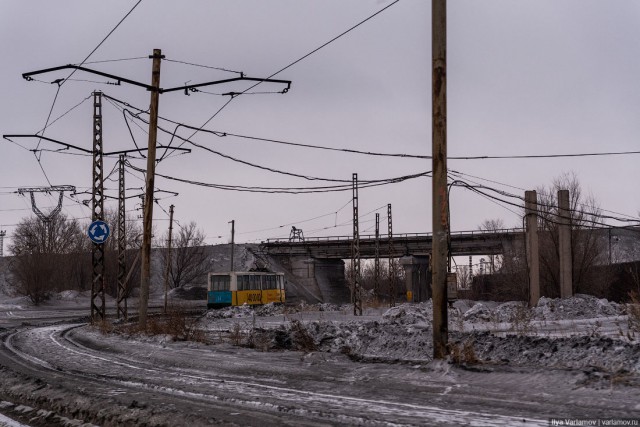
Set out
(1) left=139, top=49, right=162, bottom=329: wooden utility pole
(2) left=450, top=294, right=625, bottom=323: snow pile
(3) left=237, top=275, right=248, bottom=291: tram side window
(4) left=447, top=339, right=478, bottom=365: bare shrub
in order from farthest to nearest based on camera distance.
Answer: (3) left=237, top=275, right=248, bottom=291: tram side window < (2) left=450, top=294, right=625, bottom=323: snow pile < (1) left=139, top=49, right=162, bottom=329: wooden utility pole < (4) left=447, top=339, right=478, bottom=365: bare shrub

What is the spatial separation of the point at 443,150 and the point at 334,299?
7507 cm

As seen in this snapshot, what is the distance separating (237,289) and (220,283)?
1.40m

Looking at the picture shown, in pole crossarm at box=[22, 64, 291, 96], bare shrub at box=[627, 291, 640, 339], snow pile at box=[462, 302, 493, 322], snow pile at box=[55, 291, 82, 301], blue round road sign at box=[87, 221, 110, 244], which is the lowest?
snow pile at box=[55, 291, 82, 301]

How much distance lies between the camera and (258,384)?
32.0 feet

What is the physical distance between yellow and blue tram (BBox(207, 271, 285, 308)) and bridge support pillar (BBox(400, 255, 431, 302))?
2677 centimetres

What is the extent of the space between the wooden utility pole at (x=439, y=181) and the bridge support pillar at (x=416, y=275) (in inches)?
2434

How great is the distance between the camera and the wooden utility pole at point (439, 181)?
10672 millimetres

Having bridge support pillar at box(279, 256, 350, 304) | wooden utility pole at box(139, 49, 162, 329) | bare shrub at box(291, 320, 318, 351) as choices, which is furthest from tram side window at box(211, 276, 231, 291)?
bridge support pillar at box(279, 256, 350, 304)

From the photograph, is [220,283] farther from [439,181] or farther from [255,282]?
[439,181]

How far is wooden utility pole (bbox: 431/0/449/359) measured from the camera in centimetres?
1067

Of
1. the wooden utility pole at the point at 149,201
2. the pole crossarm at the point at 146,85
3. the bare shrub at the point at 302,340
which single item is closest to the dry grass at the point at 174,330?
the wooden utility pole at the point at 149,201

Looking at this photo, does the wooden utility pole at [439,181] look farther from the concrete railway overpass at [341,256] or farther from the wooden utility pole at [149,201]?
the concrete railway overpass at [341,256]

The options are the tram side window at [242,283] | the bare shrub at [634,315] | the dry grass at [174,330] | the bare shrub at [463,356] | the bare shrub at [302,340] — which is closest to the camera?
the bare shrub at [463,356]

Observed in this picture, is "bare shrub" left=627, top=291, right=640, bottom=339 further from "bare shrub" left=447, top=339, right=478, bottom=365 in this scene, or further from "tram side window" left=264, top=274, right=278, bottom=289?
"tram side window" left=264, top=274, right=278, bottom=289
